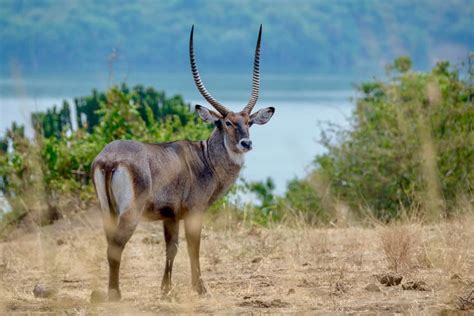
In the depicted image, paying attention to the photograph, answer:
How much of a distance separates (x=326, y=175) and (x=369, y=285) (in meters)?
8.81

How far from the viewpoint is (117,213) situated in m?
9.27

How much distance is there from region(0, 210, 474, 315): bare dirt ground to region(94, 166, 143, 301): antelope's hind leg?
0.32 metres

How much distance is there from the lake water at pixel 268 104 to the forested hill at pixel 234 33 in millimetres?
715

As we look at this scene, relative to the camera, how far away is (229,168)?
10.4 metres

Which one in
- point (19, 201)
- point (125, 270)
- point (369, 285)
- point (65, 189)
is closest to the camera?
point (369, 285)

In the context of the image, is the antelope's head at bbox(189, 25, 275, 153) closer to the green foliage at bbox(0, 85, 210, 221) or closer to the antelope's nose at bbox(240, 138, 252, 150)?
the antelope's nose at bbox(240, 138, 252, 150)

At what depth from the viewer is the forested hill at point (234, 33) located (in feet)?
44.5

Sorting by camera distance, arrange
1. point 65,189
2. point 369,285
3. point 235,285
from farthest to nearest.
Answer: point 65,189, point 235,285, point 369,285

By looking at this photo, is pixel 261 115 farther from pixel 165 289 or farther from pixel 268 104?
pixel 268 104

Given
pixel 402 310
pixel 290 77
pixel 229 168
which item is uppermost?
pixel 290 77

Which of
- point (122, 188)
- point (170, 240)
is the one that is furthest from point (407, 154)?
point (122, 188)

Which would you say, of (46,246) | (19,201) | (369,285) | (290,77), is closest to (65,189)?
(19,201)

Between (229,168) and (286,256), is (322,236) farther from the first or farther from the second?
(229,168)

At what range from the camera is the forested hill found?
13.6 m
